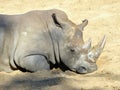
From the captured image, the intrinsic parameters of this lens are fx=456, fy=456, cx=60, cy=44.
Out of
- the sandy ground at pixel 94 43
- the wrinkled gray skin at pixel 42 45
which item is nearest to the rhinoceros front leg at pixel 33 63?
the wrinkled gray skin at pixel 42 45

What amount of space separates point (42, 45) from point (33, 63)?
1.08 ft

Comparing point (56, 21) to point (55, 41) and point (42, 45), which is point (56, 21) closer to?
point (55, 41)

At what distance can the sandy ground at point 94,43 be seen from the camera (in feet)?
20.2

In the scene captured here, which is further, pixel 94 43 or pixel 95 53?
pixel 94 43

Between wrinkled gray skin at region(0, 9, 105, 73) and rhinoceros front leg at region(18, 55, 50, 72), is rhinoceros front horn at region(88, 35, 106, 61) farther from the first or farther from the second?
rhinoceros front leg at region(18, 55, 50, 72)

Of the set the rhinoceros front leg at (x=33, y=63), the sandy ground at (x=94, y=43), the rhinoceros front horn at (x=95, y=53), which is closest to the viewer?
the sandy ground at (x=94, y=43)

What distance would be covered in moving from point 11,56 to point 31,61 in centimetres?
34

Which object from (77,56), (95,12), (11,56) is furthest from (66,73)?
(95,12)

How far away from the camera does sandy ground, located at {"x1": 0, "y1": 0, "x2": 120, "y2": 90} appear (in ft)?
20.2

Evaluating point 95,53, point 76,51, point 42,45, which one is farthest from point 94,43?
point 42,45

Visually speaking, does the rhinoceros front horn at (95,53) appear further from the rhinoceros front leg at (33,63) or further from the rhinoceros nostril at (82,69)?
the rhinoceros front leg at (33,63)

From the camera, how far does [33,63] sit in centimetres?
736

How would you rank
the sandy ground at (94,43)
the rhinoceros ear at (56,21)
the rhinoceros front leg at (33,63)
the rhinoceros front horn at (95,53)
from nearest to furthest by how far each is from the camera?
1. the sandy ground at (94,43)
2. the rhinoceros front leg at (33,63)
3. the rhinoceros front horn at (95,53)
4. the rhinoceros ear at (56,21)

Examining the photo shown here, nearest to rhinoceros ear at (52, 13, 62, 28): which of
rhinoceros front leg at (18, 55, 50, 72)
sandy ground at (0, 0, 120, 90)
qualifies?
rhinoceros front leg at (18, 55, 50, 72)
